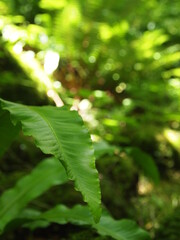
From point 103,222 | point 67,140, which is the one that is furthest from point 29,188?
point 67,140

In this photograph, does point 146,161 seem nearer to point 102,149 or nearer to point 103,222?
point 102,149

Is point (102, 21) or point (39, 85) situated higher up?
point (102, 21)

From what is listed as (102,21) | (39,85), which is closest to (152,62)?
(102,21)

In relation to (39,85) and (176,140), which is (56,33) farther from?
(176,140)

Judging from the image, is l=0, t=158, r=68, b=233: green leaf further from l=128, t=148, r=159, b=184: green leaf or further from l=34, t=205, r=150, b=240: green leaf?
l=128, t=148, r=159, b=184: green leaf

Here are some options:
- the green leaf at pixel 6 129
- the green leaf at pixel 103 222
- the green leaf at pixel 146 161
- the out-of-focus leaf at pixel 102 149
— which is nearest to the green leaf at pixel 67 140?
the green leaf at pixel 6 129

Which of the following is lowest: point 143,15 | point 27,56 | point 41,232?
point 41,232
